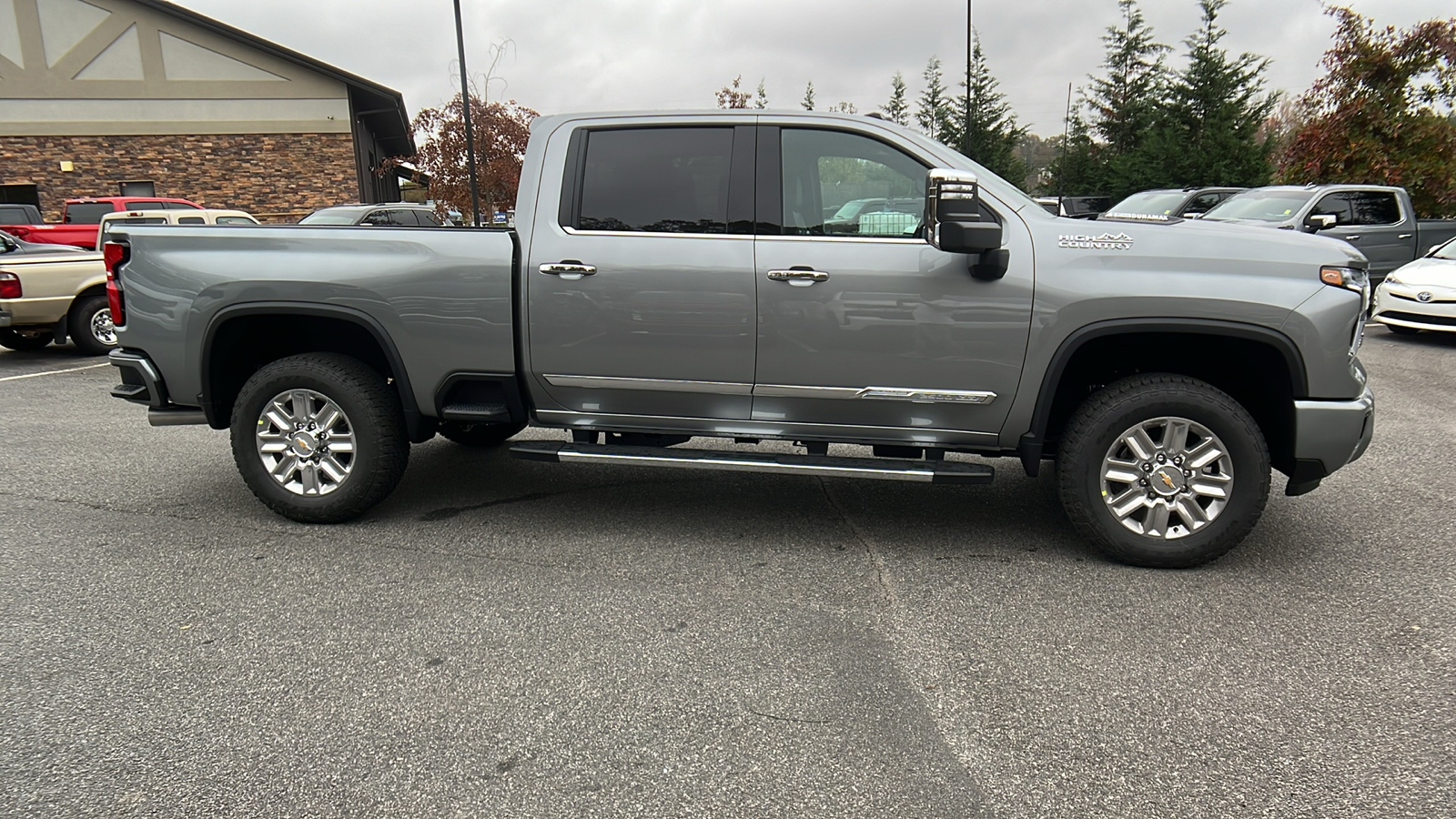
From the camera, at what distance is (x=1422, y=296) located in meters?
10.8

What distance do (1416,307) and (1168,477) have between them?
9.27m

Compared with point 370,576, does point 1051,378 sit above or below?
above

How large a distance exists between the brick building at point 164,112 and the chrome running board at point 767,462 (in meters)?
25.1

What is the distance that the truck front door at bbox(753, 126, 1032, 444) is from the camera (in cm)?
407

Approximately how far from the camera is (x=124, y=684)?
314cm

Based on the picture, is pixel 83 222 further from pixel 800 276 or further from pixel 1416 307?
pixel 1416 307

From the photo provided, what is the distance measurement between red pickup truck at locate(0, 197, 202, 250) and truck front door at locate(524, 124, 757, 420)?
51.8ft

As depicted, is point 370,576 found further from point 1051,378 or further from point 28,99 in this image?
point 28,99

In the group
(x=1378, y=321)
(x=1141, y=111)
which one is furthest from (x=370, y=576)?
(x=1141, y=111)

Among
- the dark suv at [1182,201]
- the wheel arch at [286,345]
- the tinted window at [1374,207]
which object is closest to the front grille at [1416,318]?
the tinted window at [1374,207]

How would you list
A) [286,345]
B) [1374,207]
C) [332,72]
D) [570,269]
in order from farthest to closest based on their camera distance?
[332,72], [1374,207], [286,345], [570,269]

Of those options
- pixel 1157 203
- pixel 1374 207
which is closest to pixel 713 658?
pixel 1374 207

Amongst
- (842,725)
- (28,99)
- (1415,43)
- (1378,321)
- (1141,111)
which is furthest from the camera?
(1141,111)

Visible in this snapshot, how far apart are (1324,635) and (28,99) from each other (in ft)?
105
